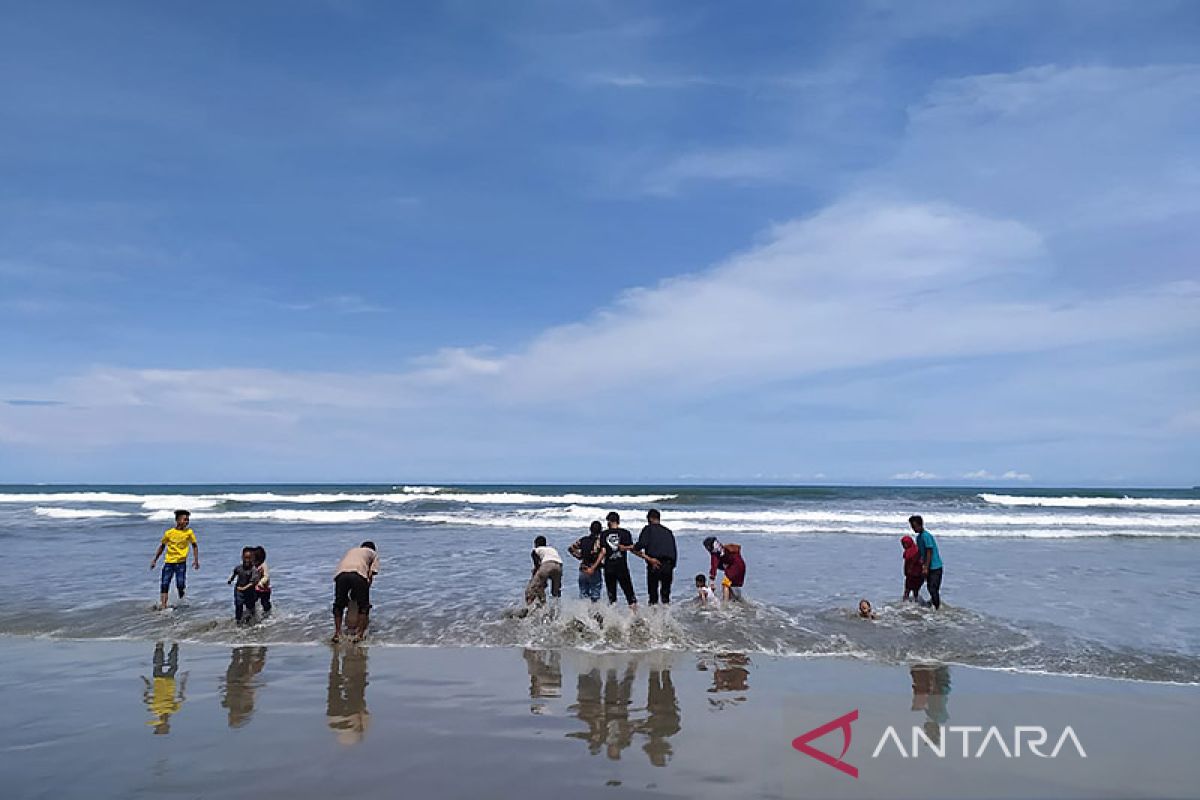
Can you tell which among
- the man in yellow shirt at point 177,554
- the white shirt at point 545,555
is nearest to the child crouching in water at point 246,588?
the man in yellow shirt at point 177,554

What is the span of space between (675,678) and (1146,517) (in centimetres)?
3759

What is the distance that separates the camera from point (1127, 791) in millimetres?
5418

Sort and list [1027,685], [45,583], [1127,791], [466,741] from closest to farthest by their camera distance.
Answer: [1127,791]
[466,741]
[1027,685]
[45,583]

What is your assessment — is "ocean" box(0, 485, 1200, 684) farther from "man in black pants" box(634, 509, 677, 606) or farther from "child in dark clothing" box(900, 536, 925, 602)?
"man in black pants" box(634, 509, 677, 606)

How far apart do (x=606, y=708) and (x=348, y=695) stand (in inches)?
112

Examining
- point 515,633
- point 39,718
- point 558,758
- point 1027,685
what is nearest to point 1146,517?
point 1027,685

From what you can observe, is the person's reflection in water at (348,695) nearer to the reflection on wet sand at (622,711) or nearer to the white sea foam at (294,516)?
the reflection on wet sand at (622,711)

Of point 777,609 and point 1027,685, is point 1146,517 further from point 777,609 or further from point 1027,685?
point 1027,685

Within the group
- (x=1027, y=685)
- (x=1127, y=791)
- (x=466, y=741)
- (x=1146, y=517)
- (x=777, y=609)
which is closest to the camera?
(x=1127, y=791)

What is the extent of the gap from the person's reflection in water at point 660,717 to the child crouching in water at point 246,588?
6812 mm

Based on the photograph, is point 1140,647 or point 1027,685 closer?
point 1027,685

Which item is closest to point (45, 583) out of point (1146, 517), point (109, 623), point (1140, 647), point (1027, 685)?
point (109, 623)

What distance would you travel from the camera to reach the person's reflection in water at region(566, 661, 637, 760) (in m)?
6.37

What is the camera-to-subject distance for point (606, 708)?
7.38 metres
